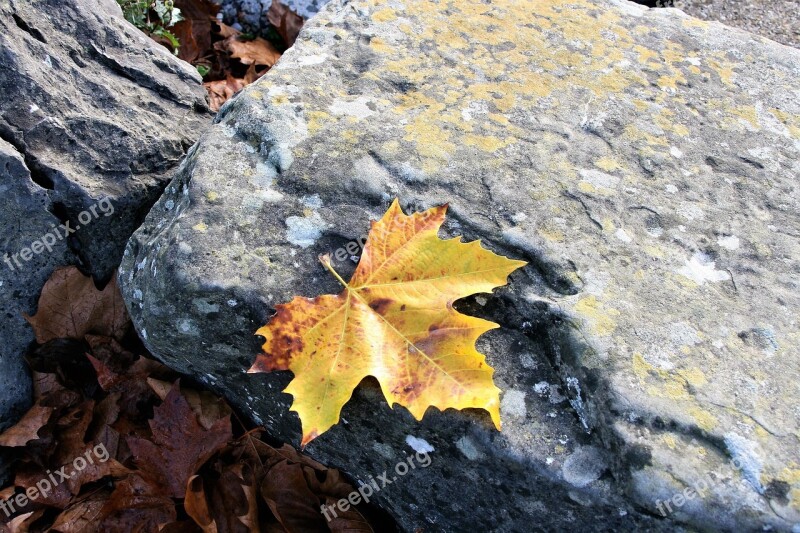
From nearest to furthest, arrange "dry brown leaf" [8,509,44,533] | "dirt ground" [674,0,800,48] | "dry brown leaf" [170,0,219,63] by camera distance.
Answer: "dry brown leaf" [8,509,44,533]
"dry brown leaf" [170,0,219,63]
"dirt ground" [674,0,800,48]

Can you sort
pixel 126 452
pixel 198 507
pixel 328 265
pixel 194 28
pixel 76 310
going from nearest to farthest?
pixel 328 265 → pixel 198 507 → pixel 126 452 → pixel 76 310 → pixel 194 28

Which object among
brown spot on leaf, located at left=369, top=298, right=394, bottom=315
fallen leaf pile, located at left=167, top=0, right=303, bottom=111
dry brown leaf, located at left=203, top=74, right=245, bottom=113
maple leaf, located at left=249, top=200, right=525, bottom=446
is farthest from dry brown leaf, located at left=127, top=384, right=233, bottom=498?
fallen leaf pile, located at left=167, top=0, right=303, bottom=111

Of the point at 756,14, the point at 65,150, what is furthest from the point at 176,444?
the point at 756,14

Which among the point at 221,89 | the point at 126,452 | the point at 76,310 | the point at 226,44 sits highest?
the point at 226,44

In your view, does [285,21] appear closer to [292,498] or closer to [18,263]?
[18,263]

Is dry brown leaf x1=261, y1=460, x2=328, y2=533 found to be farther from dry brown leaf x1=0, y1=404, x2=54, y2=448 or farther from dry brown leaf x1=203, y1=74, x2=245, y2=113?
dry brown leaf x1=203, y1=74, x2=245, y2=113

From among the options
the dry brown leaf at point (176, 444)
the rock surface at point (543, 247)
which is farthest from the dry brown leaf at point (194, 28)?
the dry brown leaf at point (176, 444)

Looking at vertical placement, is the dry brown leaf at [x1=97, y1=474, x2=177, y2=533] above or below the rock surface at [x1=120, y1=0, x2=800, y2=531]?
below
